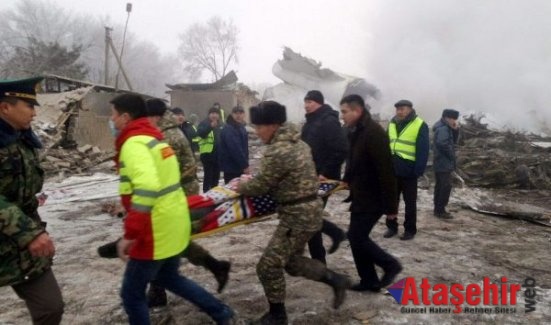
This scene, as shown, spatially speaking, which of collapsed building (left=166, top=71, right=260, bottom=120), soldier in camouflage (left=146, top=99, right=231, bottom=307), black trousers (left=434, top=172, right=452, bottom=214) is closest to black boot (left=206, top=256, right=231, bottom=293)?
soldier in camouflage (left=146, top=99, right=231, bottom=307)

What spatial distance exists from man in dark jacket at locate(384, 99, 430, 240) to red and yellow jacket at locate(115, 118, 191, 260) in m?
3.81

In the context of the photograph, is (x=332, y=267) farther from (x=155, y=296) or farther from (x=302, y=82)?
(x=302, y=82)

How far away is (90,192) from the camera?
9336 millimetres

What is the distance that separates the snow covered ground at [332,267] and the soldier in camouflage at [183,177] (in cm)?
18

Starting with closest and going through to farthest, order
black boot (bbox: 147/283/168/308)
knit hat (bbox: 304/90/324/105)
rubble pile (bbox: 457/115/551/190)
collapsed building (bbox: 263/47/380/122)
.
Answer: black boot (bbox: 147/283/168/308)
knit hat (bbox: 304/90/324/105)
rubble pile (bbox: 457/115/551/190)
collapsed building (bbox: 263/47/380/122)

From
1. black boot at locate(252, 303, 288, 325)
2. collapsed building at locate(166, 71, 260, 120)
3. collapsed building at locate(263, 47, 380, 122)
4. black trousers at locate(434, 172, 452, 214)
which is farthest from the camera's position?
collapsed building at locate(263, 47, 380, 122)

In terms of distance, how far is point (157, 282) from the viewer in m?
3.00

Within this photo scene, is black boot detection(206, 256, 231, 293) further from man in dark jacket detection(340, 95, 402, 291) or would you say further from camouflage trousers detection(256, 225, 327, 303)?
man in dark jacket detection(340, 95, 402, 291)

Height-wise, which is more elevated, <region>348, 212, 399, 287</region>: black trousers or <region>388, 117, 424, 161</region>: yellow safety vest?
<region>388, 117, 424, 161</region>: yellow safety vest

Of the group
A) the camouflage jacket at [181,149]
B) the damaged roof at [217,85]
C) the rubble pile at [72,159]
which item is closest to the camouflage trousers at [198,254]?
the camouflage jacket at [181,149]

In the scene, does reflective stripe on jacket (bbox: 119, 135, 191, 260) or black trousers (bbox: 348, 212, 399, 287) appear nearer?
reflective stripe on jacket (bbox: 119, 135, 191, 260)

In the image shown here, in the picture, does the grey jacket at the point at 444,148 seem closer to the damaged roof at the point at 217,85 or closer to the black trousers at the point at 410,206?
the black trousers at the point at 410,206

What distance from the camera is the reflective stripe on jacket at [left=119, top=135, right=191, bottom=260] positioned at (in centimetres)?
239

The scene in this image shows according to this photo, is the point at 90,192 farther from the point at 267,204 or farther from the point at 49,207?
the point at 267,204
